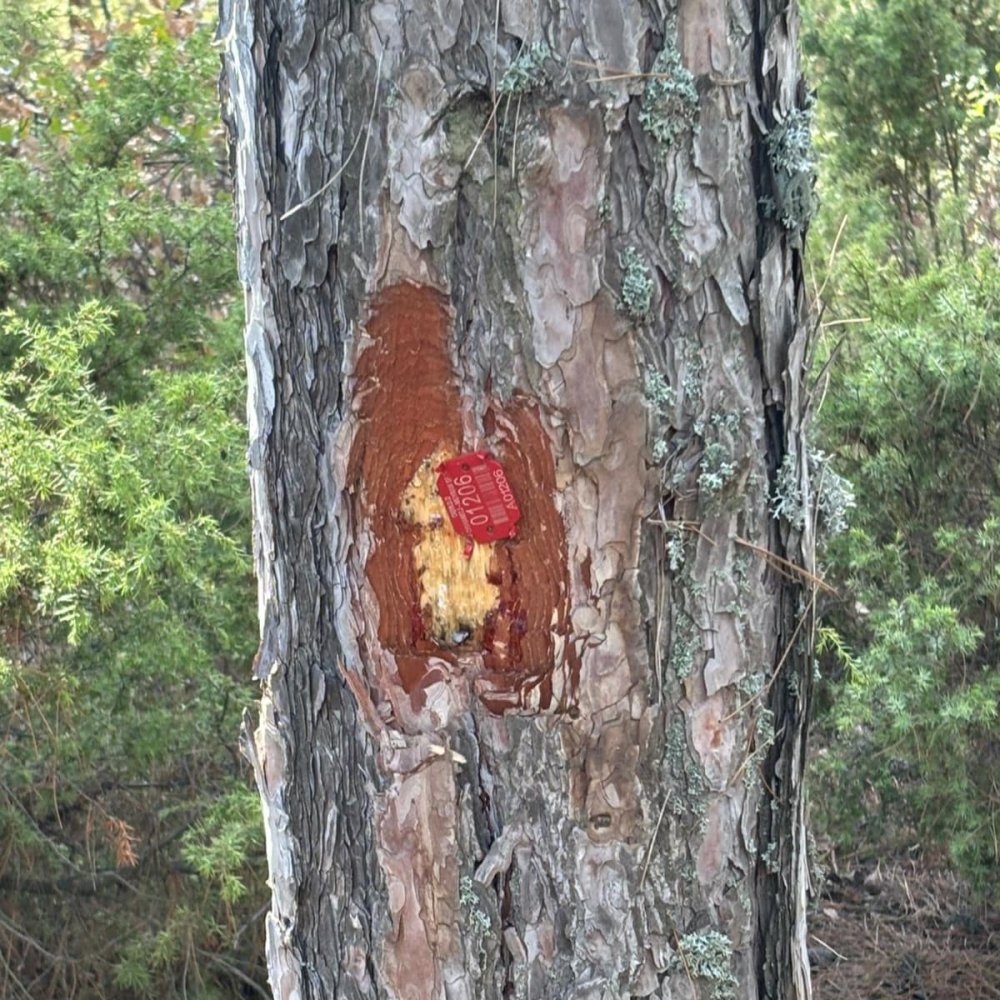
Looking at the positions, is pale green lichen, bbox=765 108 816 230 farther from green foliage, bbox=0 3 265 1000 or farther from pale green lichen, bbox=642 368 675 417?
green foliage, bbox=0 3 265 1000

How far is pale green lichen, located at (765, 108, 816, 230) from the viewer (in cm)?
158

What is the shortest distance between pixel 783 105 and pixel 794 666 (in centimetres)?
81

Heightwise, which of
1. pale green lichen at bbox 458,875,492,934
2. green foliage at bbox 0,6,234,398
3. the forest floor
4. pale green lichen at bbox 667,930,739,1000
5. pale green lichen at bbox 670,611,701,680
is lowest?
the forest floor

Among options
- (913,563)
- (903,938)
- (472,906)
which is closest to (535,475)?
(472,906)

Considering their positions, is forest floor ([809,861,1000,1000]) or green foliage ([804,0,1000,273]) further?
green foliage ([804,0,1000,273])

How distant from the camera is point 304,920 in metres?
1.85

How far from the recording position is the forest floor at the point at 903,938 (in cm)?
427

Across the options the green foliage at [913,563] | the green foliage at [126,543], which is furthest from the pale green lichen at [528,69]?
the green foliage at [913,563]

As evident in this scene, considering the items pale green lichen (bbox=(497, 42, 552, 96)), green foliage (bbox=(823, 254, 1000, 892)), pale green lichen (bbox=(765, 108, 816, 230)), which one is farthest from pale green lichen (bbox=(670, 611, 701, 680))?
green foliage (bbox=(823, 254, 1000, 892))

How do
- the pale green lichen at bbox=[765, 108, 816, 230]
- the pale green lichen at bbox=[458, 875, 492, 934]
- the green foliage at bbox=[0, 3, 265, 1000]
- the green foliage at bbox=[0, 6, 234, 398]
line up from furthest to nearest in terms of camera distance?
the green foliage at bbox=[0, 6, 234, 398]
the green foliage at bbox=[0, 3, 265, 1000]
the pale green lichen at bbox=[458, 875, 492, 934]
the pale green lichen at bbox=[765, 108, 816, 230]

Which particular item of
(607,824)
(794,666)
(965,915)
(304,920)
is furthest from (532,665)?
(965,915)

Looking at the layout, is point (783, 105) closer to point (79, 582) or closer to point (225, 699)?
point (79, 582)

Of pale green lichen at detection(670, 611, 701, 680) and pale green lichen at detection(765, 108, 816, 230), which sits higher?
pale green lichen at detection(765, 108, 816, 230)

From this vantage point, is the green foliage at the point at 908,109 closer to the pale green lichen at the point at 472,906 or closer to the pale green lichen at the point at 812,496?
the pale green lichen at the point at 812,496
